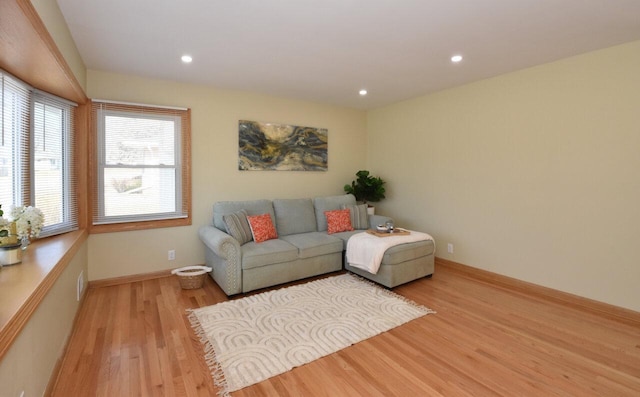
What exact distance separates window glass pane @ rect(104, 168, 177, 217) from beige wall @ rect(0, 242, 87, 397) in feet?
3.59

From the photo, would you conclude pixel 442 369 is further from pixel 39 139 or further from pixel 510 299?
pixel 39 139

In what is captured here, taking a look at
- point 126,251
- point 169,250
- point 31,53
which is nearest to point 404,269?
point 169,250

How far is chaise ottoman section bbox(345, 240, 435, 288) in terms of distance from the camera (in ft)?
11.2

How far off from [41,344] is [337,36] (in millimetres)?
2932

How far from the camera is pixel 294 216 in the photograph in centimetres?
432

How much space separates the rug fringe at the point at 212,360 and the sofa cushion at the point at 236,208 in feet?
4.27

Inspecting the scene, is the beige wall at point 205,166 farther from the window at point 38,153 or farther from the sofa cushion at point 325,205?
the window at point 38,153

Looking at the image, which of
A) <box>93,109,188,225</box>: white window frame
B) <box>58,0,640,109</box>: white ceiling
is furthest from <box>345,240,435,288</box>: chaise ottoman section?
<box>93,109,188,225</box>: white window frame

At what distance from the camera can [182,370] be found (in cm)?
203

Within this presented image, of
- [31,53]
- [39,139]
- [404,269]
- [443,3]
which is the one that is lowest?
[404,269]

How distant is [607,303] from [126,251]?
16.7ft

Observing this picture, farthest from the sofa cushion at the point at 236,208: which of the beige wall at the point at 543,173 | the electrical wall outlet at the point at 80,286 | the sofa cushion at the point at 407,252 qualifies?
the beige wall at the point at 543,173

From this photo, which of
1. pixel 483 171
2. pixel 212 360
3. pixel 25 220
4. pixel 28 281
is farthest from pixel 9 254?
pixel 483 171

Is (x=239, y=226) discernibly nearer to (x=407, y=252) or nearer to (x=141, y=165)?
(x=141, y=165)
